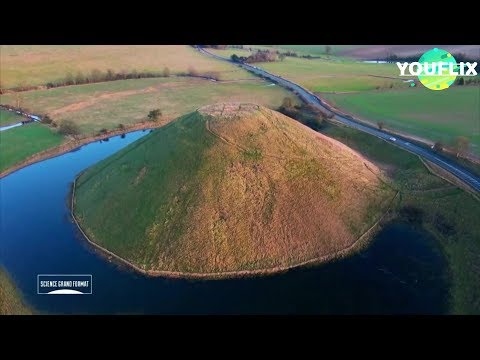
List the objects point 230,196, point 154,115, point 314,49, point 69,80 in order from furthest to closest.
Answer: point 314,49 < point 69,80 < point 154,115 < point 230,196

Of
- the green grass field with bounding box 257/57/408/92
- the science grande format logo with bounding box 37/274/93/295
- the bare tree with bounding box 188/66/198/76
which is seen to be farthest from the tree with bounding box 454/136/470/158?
the bare tree with bounding box 188/66/198/76

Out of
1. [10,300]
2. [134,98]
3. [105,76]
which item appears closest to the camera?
[10,300]

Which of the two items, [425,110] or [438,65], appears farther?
[425,110]

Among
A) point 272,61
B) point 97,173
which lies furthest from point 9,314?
point 272,61

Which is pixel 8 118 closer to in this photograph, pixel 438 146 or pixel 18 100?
pixel 18 100

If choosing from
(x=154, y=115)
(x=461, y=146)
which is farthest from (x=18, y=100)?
(x=461, y=146)

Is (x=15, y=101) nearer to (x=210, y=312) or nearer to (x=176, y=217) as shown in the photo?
(x=176, y=217)

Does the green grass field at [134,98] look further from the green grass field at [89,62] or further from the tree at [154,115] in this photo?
the green grass field at [89,62]
